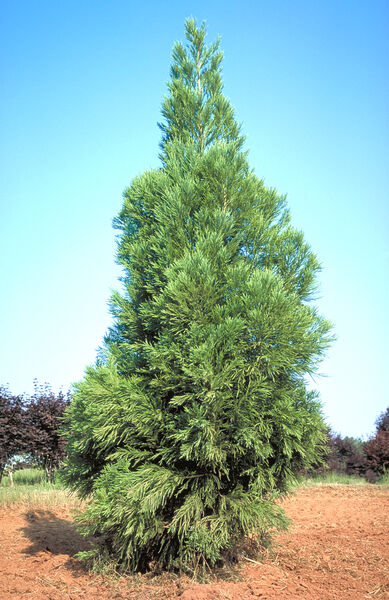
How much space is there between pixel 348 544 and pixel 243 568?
252cm

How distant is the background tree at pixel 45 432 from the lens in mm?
16141

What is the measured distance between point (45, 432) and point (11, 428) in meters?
1.22

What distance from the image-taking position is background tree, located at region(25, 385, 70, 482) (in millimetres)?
16141

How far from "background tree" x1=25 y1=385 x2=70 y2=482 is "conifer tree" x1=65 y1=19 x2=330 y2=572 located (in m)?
10.9

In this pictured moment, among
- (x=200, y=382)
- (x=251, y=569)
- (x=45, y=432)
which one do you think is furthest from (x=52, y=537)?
(x=45, y=432)

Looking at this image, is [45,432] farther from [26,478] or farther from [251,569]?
[251,569]

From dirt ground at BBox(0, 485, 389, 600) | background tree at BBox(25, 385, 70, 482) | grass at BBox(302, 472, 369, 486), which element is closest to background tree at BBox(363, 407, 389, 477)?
grass at BBox(302, 472, 369, 486)

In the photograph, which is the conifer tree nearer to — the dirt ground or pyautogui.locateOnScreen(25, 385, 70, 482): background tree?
the dirt ground

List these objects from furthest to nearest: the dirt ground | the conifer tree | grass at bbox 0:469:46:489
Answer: grass at bbox 0:469:46:489 < the conifer tree < the dirt ground

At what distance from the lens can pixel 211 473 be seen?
5500mm

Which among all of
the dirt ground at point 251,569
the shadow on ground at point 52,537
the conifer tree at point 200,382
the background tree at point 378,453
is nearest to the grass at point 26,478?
the shadow on ground at point 52,537

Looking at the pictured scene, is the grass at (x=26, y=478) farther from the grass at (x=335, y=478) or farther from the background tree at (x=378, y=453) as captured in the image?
the background tree at (x=378, y=453)

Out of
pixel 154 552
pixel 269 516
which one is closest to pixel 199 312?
pixel 269 516

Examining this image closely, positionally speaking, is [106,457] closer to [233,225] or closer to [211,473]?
[211,473]
